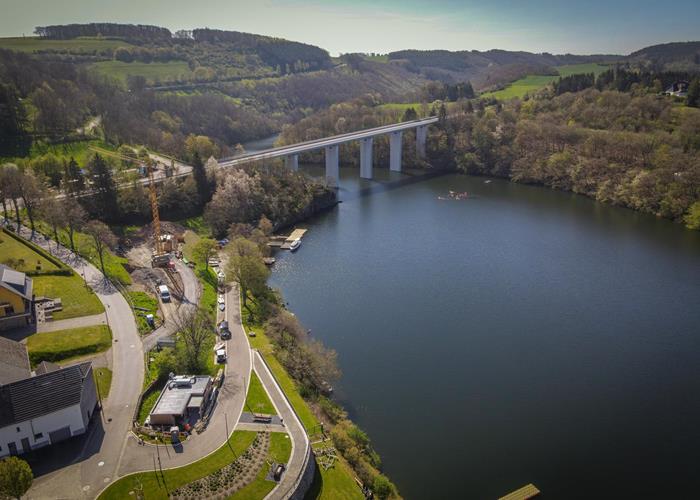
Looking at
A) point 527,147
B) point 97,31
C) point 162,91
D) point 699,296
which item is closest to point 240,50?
point 97,31

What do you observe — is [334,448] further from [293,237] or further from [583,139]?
[583,139]

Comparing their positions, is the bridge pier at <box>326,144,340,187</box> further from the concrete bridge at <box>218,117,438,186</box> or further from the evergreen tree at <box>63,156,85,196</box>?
the evergreen tree at <box>63,156,85,196</box>

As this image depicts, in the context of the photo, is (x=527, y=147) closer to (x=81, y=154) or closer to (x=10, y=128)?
(x=81, y=154)

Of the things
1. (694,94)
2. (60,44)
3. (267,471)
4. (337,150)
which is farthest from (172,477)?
(60,44)

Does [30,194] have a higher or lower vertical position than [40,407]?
higher

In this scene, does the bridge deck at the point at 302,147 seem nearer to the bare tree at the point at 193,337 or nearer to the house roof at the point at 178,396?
the bare tree at the point at 193,337

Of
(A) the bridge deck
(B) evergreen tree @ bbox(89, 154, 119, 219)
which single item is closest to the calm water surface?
(A) the bridge deck

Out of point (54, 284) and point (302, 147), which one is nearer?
point (54, 284)

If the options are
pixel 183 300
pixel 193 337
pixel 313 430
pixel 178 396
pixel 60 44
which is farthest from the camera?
pixel 60 44
